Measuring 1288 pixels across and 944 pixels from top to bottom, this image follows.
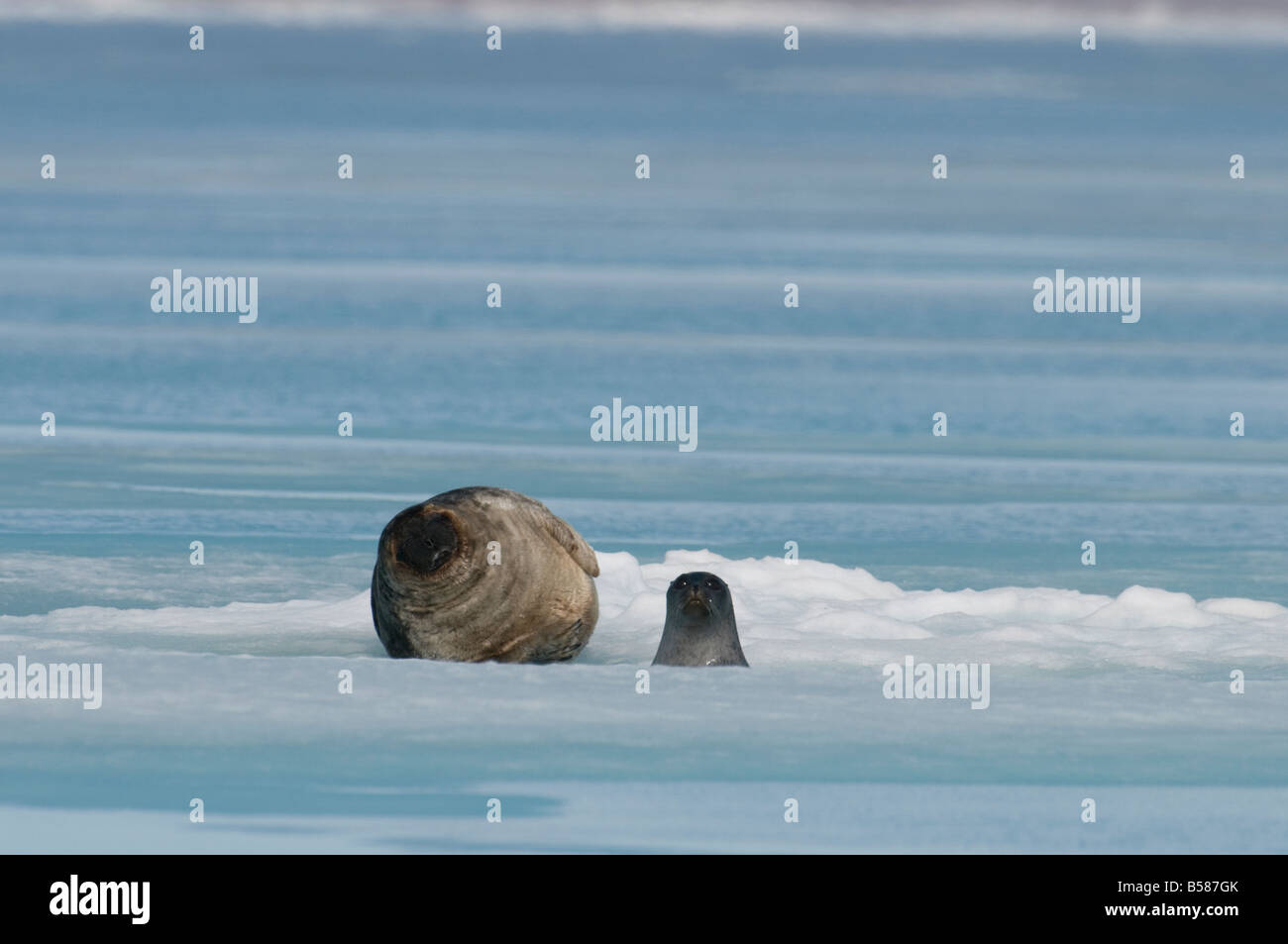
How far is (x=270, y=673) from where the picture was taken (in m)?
11.5

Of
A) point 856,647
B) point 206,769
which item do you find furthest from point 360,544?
point 206,769

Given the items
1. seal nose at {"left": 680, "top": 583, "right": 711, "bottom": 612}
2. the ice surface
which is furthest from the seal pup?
the ice surface

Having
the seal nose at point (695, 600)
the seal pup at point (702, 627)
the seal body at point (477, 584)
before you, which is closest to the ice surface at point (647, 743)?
the seal pup at point (702, 627)

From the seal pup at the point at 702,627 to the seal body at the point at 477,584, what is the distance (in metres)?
0.62

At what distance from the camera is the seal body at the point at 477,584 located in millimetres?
12164

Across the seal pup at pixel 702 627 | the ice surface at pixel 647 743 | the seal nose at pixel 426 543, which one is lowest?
the ice surface at pixel 647 743

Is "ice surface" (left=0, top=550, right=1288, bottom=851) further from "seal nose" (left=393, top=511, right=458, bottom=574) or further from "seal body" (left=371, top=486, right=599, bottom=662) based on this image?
"seal nose" (left=393, top=511, right=458, bottom=574)

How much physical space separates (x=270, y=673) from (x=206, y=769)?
2.09 m

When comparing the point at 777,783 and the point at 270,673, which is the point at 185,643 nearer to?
the point at 270,673

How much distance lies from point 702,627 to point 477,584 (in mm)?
1427

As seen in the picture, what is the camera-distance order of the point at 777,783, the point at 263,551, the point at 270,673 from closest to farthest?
the point at 777,783
the point at 270,673
the point at 263,551

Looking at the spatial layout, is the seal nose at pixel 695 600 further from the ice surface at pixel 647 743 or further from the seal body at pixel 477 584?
the seal body at pixel 477 584

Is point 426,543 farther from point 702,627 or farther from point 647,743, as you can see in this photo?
point 647,743

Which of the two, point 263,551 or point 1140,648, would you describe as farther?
point 263,551
